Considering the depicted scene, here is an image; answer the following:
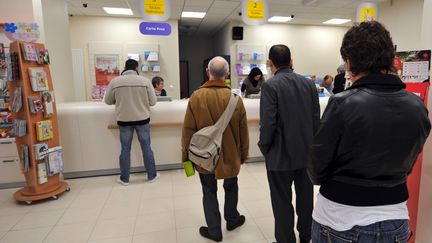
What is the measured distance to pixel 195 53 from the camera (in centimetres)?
1167

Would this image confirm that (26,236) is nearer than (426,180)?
No

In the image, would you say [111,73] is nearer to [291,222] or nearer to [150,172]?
[150,172]

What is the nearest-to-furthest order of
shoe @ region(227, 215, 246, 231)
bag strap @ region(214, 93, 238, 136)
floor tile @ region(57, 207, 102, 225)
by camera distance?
bag strap @ region(214, 93, 238, 136) < shoe @ region(227, 215, 246, 231) < floor tile @ region(57, 207, 102, 225)

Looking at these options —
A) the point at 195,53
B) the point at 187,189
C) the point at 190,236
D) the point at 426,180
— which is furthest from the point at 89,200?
the point at 195,53

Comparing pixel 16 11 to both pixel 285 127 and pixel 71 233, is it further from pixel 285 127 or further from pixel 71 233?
pixel 285 127

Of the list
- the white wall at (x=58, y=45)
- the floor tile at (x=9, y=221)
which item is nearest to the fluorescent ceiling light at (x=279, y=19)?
the white wall at (x=58, y=45)

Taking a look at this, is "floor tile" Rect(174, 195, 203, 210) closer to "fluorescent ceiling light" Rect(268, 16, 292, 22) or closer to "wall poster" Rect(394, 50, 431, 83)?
"wall poster" Rect(394, 50, 431, 83)

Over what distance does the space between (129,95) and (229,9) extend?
442 centimetres

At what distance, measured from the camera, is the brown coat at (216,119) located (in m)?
2.23

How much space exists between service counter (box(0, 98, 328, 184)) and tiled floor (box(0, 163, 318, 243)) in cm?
25

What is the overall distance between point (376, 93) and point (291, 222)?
138cm

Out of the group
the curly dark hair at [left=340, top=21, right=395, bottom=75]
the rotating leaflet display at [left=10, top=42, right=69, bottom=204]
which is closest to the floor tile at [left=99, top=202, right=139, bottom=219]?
the rotating leaflet display at [left=10, top=42, right=69, bottom=204]

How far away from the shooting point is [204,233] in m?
2.54

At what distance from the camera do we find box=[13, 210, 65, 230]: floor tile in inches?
110
